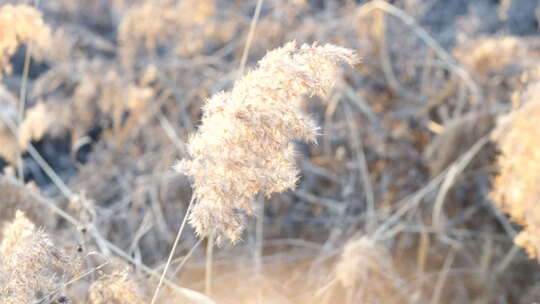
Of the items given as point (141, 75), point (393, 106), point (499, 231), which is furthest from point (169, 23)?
point (499, 231)

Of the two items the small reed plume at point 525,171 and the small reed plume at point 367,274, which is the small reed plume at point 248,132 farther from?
the small reed plume at point 367,274

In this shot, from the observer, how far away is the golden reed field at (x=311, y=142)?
302 cm

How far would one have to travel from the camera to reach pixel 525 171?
201cm

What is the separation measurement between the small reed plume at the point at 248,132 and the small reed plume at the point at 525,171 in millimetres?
925

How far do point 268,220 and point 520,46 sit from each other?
1.87 m

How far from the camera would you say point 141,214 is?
344cm

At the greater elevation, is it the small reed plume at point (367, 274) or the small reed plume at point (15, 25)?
the small reed plume at point (15, 25)

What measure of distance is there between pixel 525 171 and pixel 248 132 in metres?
1.13

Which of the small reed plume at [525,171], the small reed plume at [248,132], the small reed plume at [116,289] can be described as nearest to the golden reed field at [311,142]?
the small reed plume at [525,171]

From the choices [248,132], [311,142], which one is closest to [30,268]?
[248,132]

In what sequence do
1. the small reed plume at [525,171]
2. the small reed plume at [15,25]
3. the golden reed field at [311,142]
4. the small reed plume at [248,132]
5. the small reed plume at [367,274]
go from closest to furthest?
the small reed plume at [248,132], the small reed plume at [525,171], the small reed plume at [15,25], the small reed plume at [367,274], the golden reed field at [311,142]

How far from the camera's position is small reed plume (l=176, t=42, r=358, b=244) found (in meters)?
1.37

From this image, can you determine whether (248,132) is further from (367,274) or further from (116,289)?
(367,274)

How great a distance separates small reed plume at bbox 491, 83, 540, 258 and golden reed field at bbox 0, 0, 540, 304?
236 mm
